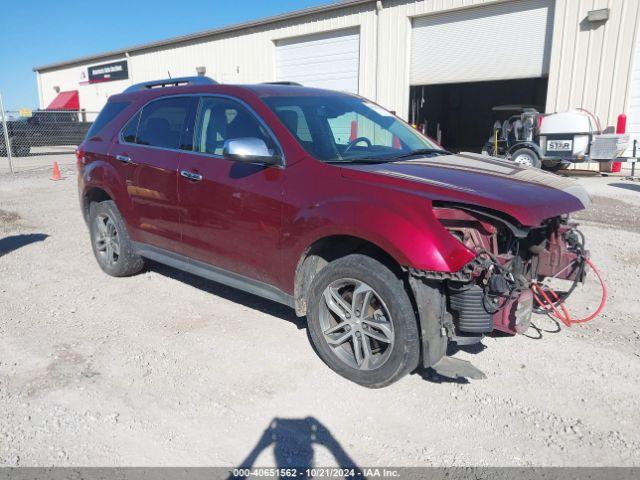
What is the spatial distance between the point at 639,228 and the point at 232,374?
22.0ft

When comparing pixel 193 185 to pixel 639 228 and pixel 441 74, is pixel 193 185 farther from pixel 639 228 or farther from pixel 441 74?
pixel 441 74

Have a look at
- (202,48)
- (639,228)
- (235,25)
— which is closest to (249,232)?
(639,228)

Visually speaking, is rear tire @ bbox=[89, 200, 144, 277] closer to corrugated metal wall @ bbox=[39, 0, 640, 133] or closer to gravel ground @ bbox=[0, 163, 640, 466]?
gravel ground @ bbox=[0, 163, 640, 466]

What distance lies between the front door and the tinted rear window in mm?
1433

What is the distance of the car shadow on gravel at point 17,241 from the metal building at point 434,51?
41.9 feet

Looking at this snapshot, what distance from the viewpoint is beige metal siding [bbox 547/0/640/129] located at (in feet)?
42.7

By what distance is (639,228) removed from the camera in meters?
7.59

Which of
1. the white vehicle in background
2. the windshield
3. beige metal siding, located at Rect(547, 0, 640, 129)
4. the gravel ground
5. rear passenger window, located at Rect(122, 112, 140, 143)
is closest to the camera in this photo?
the gravel ground

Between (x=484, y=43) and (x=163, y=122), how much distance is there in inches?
526

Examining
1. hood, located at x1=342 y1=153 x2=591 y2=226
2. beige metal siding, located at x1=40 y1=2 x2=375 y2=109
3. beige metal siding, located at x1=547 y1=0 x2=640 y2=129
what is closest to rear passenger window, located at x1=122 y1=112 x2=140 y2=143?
hood, located at x1=342 y1=153 x2=591 y2=226

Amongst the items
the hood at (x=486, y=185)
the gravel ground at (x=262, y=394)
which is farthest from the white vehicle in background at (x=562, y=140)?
the hood at (x=486, y=185)

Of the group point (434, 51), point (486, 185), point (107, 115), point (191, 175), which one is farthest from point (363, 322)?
point (434, 51)

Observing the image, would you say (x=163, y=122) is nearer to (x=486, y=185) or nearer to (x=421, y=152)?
(x=421, y=152)

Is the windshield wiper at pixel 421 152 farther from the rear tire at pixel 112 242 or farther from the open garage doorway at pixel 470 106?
the open garage doorway at pixel 470 106
